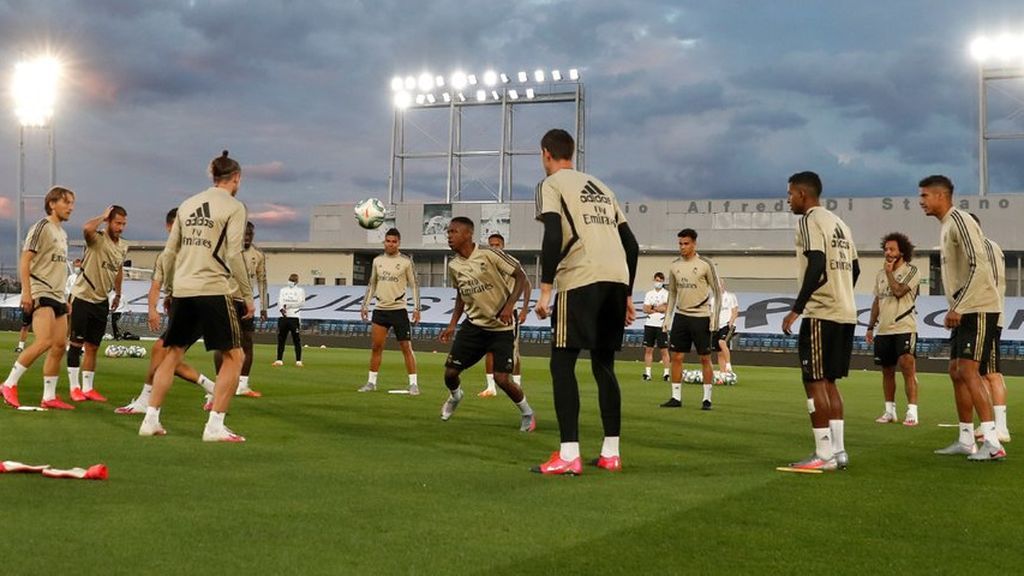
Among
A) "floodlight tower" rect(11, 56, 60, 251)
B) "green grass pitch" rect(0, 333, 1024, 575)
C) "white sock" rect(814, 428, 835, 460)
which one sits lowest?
"green grass pitch" rect(0, 333, 1024, 575)

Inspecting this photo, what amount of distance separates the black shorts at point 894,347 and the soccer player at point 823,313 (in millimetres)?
4557

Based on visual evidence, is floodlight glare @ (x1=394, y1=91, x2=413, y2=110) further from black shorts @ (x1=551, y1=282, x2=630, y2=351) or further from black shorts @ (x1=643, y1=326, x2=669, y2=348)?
black shorts @ (x1=551, y1=282, x2=630, y2=351)

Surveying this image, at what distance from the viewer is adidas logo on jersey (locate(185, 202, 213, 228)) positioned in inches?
297

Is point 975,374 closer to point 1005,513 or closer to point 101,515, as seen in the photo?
point 1005,513

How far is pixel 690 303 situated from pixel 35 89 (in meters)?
42.4

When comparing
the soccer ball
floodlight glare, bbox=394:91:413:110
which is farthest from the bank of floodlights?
the soccer ball

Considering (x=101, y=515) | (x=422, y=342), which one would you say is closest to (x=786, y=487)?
(x=101, y=515)

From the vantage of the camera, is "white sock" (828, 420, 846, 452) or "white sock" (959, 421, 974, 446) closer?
"white sock" (828, 420, 846, 452)

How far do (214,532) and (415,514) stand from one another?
999 mm

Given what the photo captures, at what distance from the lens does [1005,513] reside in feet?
17.1

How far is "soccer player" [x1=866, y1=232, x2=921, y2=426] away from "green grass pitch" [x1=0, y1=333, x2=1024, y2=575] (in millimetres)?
1574

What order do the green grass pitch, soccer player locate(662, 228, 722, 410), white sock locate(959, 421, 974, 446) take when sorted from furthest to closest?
soccer player locate(662, 228, 722, 410) → white sock locate(959, 421, 974, 446) → the green grass pitch

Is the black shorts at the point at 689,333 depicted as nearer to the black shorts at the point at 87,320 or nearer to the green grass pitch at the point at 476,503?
the green grass pitch at the point at 476,503

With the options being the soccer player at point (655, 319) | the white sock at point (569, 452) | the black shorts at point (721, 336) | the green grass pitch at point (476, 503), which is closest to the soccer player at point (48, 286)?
the green grass pitch at point (476, 503)
